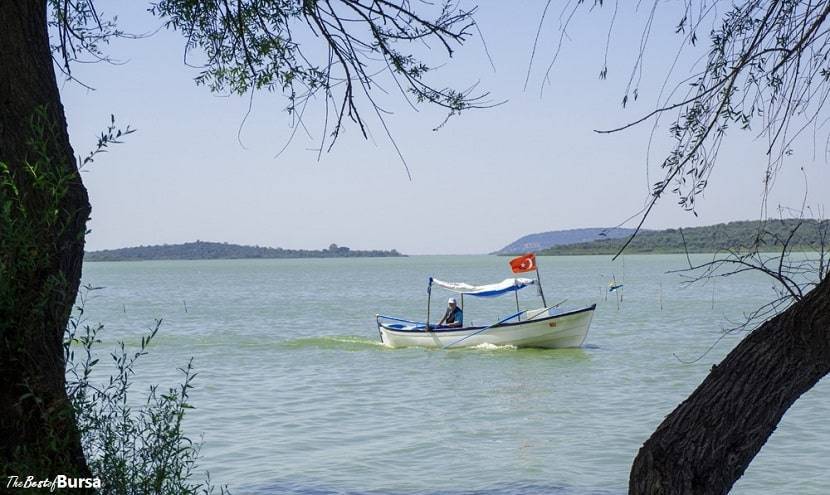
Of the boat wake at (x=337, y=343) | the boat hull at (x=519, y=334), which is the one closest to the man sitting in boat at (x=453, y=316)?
the boat hull at (x=519, y=334)

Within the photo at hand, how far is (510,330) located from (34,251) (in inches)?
895

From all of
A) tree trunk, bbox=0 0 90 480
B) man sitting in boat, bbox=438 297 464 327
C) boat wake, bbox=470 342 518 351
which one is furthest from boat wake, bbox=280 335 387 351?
tree trunk, bbox=0 0 90 480

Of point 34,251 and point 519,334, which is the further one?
point 519,334

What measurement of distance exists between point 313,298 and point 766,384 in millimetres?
67141

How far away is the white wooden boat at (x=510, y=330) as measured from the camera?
2572cm

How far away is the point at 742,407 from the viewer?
3.75m

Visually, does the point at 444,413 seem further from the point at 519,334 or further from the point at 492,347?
the point at 492,347

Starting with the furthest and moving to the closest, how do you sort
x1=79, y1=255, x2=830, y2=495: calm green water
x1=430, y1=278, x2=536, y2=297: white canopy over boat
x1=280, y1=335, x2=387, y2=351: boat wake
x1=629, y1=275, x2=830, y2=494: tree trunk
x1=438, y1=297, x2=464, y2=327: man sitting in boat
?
x1=280, y1=335, x2=387, y2=351: boat wake, x1=438, y1=297, x2=464, y2=327: man sitting in boat, x1=430, y1=278, x2=536, y2=297: white canopy over boat, x1=79, y1=255, x2=830, y2=495: calm green water, x1=629, y1=275, x2=830, y2=494: tree trunk

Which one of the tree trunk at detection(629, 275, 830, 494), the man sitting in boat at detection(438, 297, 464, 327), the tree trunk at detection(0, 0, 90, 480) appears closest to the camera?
the tree trunk at detection(0, 0, 90, 480)

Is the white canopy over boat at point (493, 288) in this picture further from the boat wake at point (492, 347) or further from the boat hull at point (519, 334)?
the boat wake at point (492, 347)

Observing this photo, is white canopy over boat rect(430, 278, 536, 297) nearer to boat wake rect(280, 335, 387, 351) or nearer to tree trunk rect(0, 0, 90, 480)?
boat wake rect(280, 335, 387, 351)

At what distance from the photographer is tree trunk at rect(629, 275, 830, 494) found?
12.2ft

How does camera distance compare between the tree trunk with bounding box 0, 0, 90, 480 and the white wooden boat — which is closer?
the tree trunk with bounding box 0, 0, 90, 480

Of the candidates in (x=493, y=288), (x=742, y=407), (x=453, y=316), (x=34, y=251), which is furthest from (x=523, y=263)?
(x=34, y=251)
